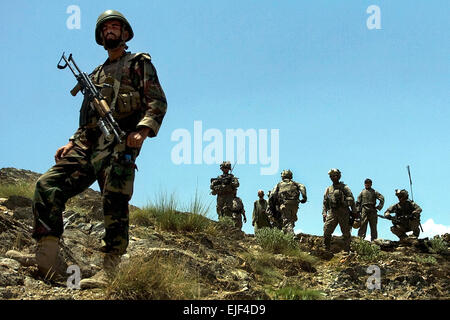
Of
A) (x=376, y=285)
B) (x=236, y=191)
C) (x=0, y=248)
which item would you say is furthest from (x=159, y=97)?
(x=236, y=191)

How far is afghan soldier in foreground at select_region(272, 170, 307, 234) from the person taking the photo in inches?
488

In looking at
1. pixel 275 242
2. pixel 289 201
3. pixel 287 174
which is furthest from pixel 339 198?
pixel 275 242

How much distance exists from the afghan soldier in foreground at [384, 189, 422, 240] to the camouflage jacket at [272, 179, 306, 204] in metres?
3.82

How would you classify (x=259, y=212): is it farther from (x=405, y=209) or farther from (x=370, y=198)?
(x=405, y=209)

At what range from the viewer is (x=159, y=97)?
430cm

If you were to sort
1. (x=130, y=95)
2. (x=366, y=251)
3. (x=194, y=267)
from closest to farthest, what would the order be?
(x=130, y=95) < (x=194, y=267) < (x=366, y=251)

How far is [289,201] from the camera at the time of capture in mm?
12383

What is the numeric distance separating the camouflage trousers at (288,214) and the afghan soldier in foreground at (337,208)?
878 mm

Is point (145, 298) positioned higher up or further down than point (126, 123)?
further down

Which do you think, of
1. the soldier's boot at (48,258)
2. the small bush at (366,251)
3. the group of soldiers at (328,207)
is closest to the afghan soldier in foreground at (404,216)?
the group of soldiers at (328,207)

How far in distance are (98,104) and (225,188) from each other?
928cm
